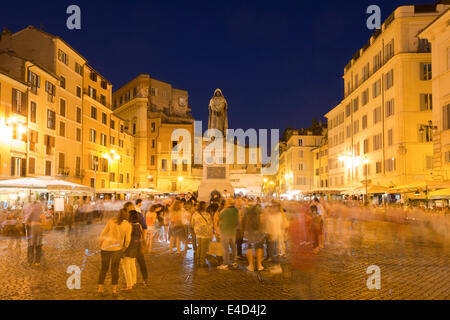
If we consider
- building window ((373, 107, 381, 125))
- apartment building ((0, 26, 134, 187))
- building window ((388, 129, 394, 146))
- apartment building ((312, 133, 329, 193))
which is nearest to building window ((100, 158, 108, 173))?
apartment building ((0, 26, 134, 187))

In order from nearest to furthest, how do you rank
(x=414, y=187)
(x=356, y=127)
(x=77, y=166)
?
(x=414, y=187) → (x=77, y=166) → (x=356, y=127)

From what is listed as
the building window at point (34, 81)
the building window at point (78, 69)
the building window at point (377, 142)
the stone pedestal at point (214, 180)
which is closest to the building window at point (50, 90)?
the building window at point (34, 81)

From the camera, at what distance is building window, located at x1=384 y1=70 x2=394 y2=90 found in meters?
37.8

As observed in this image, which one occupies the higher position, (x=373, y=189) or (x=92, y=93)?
(x=92, y=93)

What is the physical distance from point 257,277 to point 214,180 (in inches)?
681

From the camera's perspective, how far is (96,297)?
23.6ft

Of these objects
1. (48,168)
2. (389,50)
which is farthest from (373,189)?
(48,168)

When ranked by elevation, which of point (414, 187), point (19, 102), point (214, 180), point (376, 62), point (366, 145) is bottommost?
point (414, 187)

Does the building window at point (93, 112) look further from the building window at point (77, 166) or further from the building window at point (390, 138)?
the building window at point (390, 138)

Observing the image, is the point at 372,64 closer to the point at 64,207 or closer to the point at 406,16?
the point at 406,16

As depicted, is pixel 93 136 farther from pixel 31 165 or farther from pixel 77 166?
pixel 31 165

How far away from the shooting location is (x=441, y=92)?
28.2m

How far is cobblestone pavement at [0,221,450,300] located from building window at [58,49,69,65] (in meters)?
28.2

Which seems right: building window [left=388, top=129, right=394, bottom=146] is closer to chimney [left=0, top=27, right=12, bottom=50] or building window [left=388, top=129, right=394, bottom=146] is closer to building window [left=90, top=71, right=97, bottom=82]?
building window [left=90, top=71, right=97, bottom=82]
